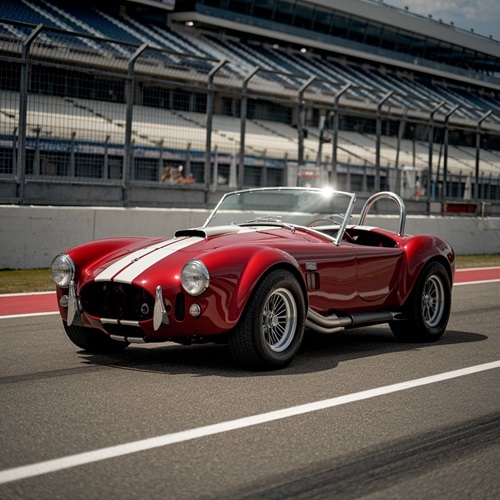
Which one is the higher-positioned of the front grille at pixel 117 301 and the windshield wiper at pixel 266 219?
the windshield wiper at pixel 266 219

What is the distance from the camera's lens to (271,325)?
Result: 20.9ft

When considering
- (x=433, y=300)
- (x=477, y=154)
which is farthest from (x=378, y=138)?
(x=433, y=300)

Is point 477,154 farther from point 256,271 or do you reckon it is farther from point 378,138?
point 256,271

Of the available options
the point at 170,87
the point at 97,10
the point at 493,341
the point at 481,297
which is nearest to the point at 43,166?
the point at 170,87

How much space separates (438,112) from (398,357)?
50.2 ft

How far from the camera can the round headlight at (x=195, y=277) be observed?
6012mm

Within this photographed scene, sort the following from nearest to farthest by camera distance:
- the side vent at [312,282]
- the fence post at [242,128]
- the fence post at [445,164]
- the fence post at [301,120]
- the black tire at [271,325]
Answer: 1. the black tire at [271,325]
2. the side vent at [312,282]
3. the fence post at [242,128]
4. the fence post at [301,120]
5. the fence post at [445,164]

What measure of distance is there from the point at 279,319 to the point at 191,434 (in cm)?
204

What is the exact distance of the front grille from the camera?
6125 millimetres

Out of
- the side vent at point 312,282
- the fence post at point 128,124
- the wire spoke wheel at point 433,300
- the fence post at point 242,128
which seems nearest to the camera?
the side vent at point 312,282

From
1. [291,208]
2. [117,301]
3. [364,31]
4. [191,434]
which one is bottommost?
[191,434]

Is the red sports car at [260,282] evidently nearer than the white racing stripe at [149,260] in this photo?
Yes

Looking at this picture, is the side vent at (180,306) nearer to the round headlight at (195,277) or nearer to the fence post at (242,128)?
the round headlight at (195,277)

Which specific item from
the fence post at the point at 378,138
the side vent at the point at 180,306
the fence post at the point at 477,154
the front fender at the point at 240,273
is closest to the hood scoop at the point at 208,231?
the front fender at the point at 240,273
